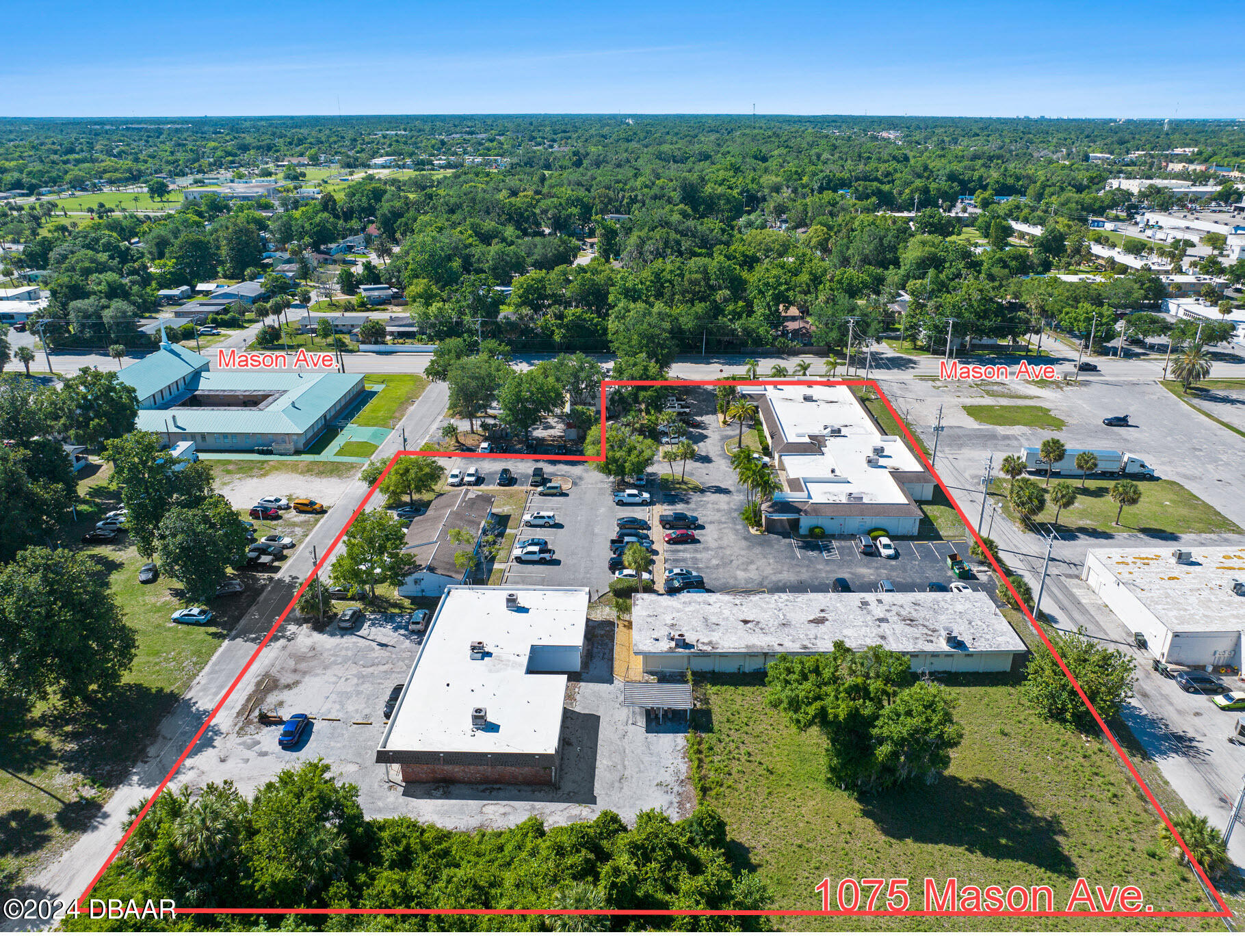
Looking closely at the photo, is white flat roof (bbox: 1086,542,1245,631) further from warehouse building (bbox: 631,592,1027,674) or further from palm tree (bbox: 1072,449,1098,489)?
palm tree (bbox: 1072,449,1098,489)

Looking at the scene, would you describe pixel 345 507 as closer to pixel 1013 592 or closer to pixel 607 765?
pixel 607 765

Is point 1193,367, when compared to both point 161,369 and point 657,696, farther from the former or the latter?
point 161,369

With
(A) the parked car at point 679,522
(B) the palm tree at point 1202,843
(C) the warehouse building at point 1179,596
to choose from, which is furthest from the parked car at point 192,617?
(C) the warehouse building at point 1179,596

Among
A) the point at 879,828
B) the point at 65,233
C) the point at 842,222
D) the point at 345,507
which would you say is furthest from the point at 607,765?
the point at 65,233

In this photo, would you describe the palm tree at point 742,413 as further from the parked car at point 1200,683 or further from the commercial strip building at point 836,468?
the parked car at point 1200,683

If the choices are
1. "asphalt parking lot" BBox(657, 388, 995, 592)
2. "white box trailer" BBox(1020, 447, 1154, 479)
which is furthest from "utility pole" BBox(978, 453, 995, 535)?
"asphalt parking lot" BBox(657, 388, 995, 592)
